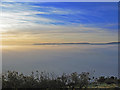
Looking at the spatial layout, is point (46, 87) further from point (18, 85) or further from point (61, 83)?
point (18, 85)

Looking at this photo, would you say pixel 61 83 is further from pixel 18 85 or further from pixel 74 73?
pixel 18 85

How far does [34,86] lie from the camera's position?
410cm

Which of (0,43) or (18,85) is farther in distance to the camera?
(0,43)

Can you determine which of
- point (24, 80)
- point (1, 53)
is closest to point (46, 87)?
point (24, 80)

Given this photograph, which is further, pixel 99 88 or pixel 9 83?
pixel 9 83

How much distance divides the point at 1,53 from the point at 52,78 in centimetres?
158

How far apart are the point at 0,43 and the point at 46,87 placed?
174cm

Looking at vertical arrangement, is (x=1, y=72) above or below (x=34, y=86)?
above

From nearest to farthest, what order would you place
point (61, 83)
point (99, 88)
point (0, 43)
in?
point (99, 88)
point (61, 83)
point (0, 43)

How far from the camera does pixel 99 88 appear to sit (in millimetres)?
3867

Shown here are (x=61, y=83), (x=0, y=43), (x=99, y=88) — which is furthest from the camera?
(x=0, y=43)

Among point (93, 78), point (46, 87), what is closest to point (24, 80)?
point (46, 87)

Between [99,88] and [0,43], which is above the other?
[0,43]

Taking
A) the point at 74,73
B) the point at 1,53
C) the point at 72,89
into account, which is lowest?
the point at 72,89
